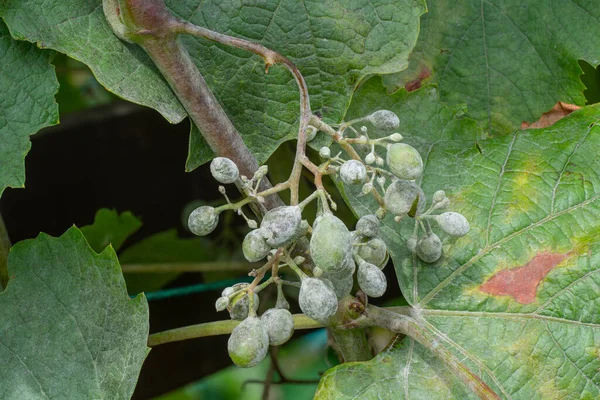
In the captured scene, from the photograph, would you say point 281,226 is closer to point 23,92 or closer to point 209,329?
point 209,329

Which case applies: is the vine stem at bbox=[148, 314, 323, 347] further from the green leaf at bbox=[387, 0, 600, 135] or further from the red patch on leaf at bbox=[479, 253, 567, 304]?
the green leaf at bbox=[387, 0, 600, 135]

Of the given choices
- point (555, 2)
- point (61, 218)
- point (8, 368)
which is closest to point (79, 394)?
point (8, 368)

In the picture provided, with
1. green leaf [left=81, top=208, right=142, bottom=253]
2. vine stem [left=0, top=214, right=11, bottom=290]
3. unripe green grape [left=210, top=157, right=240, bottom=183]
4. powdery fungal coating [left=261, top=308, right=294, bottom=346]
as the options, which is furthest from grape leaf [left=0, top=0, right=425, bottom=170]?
green leaf [left=81, top=208, right=142, bottom=253]

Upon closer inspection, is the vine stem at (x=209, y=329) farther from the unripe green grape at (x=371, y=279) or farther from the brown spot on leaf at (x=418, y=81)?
the brown spot on leaf at (x=418, y=81)

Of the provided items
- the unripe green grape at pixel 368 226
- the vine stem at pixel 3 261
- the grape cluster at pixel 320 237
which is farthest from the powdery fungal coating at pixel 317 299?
the vine stem at pixel 3 261

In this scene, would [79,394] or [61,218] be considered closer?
[79,394]

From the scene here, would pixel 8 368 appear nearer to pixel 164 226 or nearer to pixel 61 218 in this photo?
pixel 61 218
